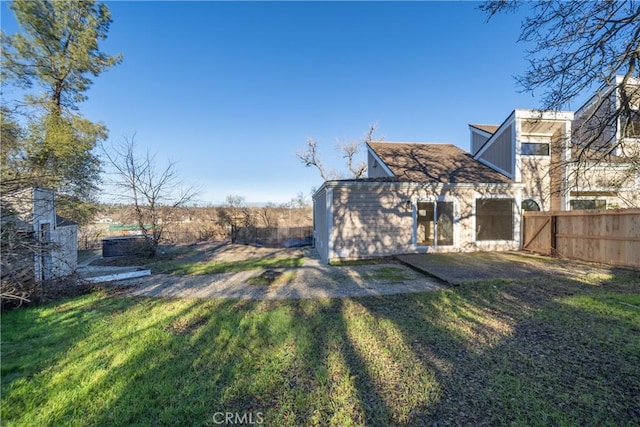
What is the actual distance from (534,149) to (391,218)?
7.76 metres

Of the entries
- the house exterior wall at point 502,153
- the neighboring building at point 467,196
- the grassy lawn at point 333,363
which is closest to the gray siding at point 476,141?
the house exterior wall at point 502,153

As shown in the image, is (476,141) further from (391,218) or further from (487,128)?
(391,218)

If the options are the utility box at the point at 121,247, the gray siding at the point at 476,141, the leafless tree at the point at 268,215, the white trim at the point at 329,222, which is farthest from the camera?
the leafless tree at the point at 268,215

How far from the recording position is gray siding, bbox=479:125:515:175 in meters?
11.3

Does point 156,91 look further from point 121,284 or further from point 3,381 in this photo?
point 3,381

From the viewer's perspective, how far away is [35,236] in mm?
4266

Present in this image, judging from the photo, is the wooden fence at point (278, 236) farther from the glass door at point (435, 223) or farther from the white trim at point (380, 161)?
the glass door at point (435, 223)

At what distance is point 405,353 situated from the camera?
2.97m

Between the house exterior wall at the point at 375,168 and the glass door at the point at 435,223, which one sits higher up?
the house exterior wall at the point at 375,168

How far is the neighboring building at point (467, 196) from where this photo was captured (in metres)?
9.41

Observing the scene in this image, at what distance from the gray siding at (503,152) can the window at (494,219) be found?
6.28 feet

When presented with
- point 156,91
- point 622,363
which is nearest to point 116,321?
point 622,363

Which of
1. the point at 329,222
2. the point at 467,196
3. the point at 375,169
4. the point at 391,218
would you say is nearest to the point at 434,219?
the point at 467,196

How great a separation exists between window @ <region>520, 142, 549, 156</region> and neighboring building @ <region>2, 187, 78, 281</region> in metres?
15.2
